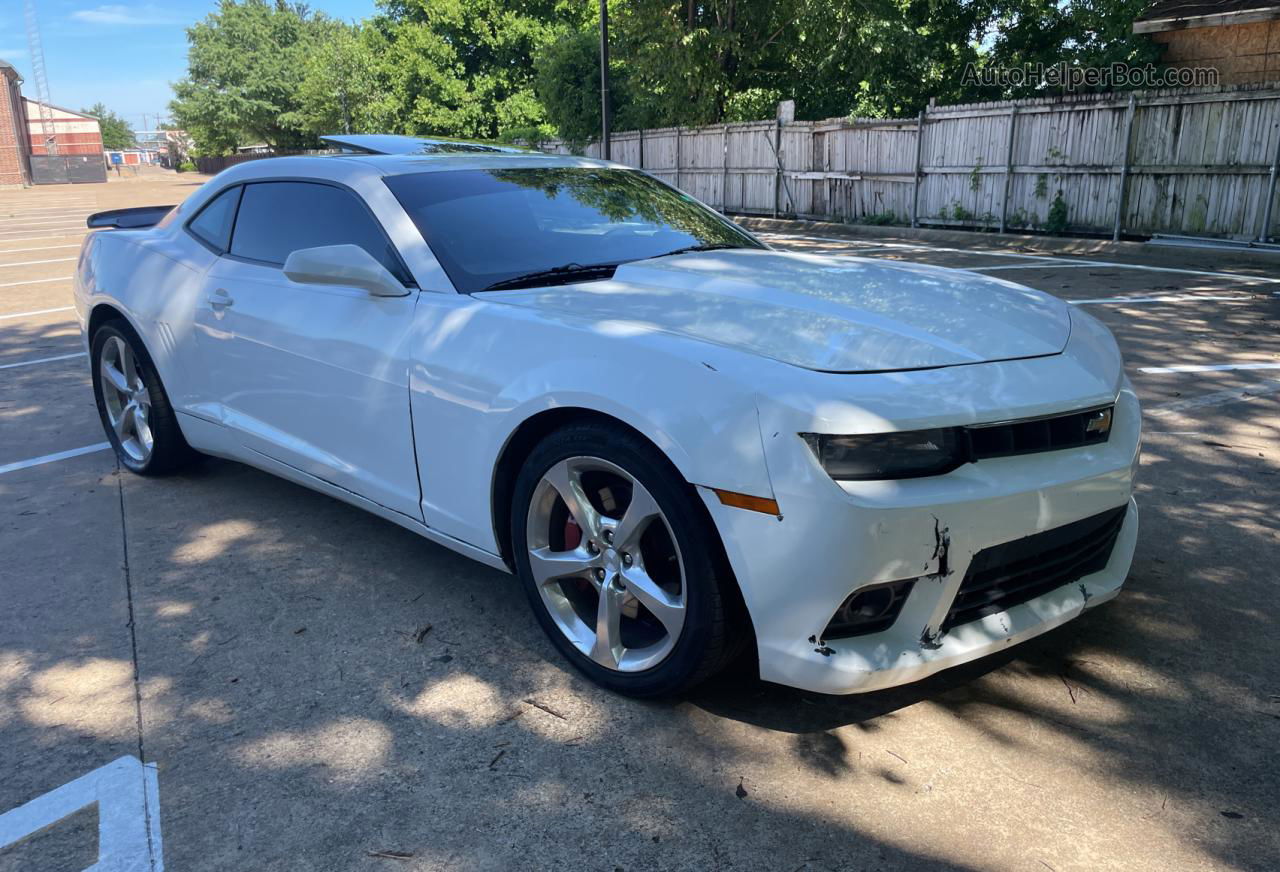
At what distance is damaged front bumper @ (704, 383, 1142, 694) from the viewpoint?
7.41 ft

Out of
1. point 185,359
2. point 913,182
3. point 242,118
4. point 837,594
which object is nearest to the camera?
point 837,594

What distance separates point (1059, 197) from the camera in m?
14.7

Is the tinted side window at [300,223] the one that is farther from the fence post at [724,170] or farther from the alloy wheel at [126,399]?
the fence post at [724,170]

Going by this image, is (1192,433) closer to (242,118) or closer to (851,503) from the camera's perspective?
(851,503)

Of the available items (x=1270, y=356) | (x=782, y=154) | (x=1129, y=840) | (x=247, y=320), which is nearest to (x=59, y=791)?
(x=247, y=320)

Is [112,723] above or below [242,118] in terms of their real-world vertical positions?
below

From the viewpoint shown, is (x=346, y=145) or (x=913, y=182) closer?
(x=346, y=145)

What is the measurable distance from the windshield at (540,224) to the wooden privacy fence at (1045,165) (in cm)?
1143

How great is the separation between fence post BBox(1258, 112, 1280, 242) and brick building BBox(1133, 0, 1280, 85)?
405cm

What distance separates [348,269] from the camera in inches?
127

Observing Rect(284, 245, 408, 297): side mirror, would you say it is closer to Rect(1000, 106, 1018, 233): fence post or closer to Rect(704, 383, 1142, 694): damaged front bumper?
Rect(704, 383, 1142, 694): damaged front bumper

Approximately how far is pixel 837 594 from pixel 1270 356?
19.8 ft

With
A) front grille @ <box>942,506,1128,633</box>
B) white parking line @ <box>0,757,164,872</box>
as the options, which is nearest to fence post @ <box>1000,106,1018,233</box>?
front grille @ <box>942,506,1128,633</box>

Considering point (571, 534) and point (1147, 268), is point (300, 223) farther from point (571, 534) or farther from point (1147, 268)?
point (1147, 268)
